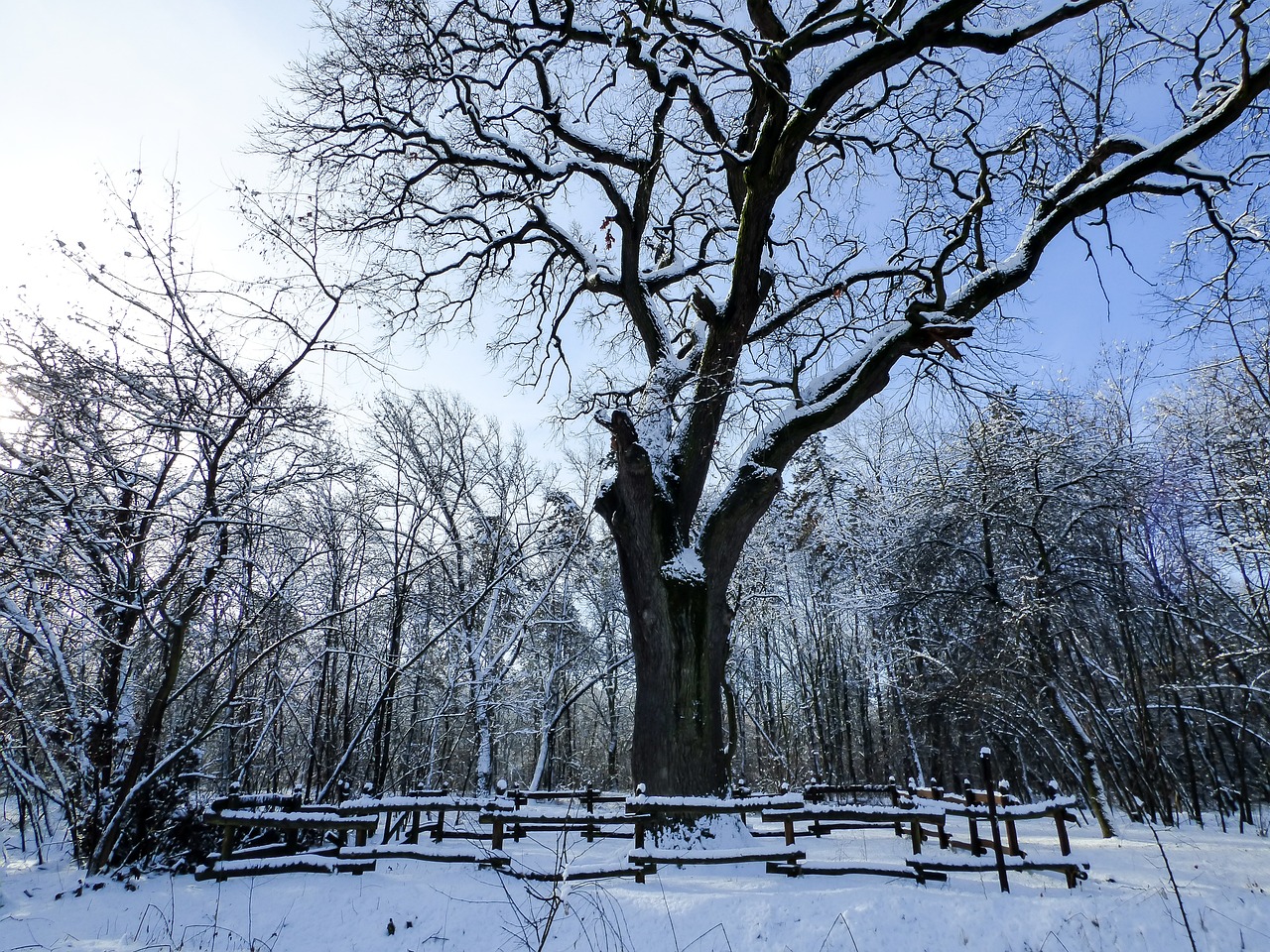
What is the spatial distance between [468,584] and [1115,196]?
16.1 meters

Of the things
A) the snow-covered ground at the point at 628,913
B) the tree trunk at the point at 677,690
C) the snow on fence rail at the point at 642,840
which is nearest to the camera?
the snow-covered ground at the point at 628,913

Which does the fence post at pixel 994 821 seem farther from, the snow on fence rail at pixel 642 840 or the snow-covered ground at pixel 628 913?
the snow-covered ground at pixel 628 913

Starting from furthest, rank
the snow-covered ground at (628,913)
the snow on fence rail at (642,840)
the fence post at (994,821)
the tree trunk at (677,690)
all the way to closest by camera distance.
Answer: the tree trunk at (677,690)
the snow on fence rail at (642,840)
the fence post at (994,821)
the snow-covered ground at (628,913)

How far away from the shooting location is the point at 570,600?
21656 millimetres

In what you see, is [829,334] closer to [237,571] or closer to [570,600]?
[237,571]

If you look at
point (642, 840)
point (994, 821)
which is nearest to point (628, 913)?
point (642, 840)

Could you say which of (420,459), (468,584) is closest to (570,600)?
(468,584)

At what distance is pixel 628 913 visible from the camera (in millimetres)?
5848

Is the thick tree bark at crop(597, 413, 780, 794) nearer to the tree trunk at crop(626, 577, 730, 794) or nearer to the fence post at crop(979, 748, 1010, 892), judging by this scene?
the tree trunk at crop(626, 577, 730, 794)

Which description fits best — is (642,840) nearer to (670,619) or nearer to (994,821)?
(670,619)

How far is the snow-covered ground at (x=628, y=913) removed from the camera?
538 cm

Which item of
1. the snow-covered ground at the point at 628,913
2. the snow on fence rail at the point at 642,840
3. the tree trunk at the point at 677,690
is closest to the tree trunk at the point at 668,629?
the tree trunk at the point at 677,690

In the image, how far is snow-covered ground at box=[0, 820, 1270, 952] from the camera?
5.38m

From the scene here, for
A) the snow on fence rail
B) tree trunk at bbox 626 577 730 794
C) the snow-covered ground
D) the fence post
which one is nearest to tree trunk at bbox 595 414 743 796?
tree trunk at bbox 626 577 730 794
